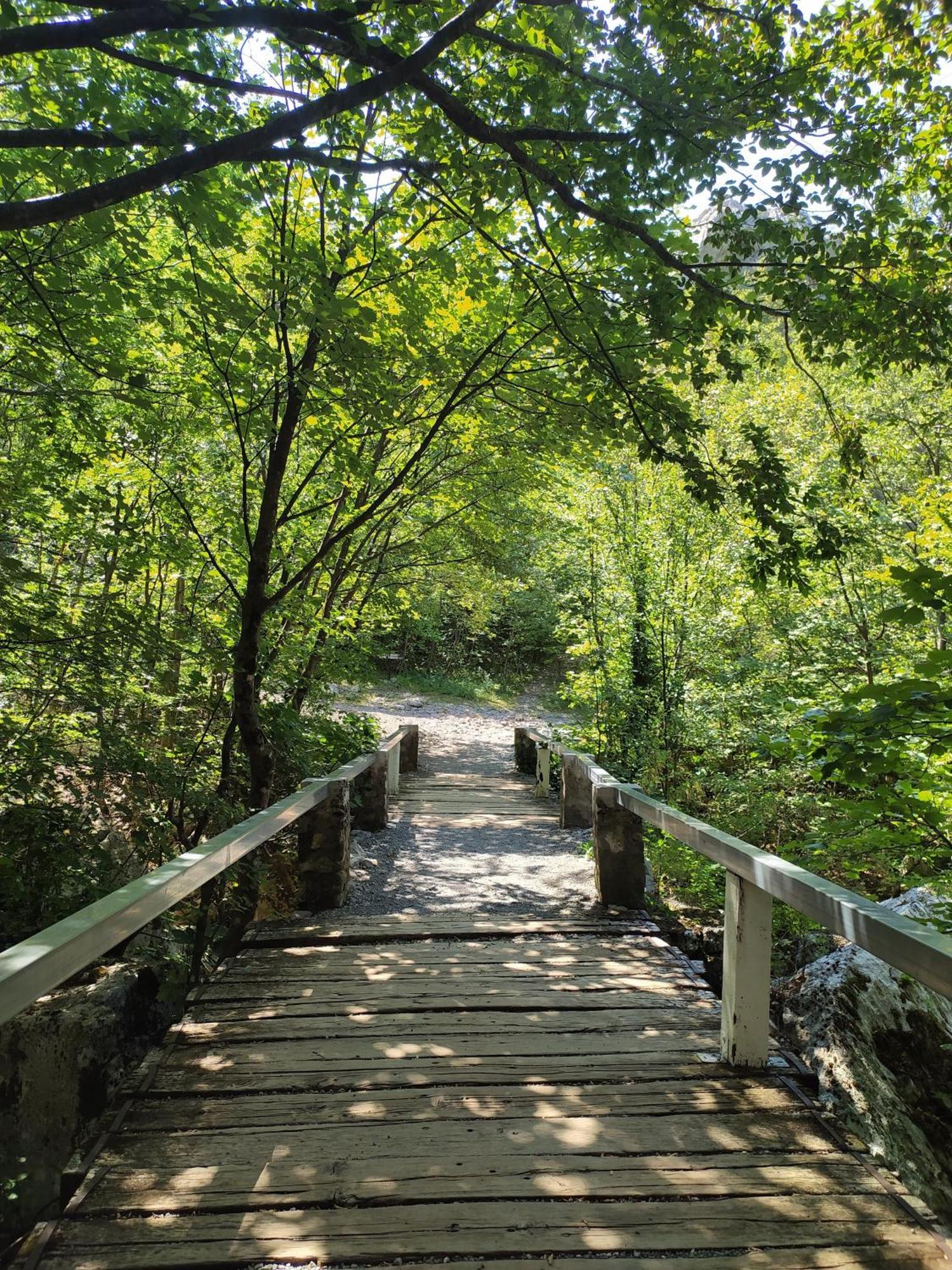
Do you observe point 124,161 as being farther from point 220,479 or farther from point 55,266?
point 220,479

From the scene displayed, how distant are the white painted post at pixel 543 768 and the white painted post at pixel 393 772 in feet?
6.98

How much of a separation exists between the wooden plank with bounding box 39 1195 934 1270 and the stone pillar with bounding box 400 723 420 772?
1066 centimetres

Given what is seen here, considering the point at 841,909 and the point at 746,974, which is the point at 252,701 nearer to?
the point at 746,974

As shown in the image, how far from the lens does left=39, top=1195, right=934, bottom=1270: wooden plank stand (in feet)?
6.02

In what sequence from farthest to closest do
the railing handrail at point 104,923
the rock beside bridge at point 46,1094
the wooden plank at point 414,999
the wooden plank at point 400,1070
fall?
the rock beside bridge at point 46,1094 → the wooden plank at point 414,999 → the wooden plank at point 400,1070 → the railing handrail at point 104,923

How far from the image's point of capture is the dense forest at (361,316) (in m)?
3.33

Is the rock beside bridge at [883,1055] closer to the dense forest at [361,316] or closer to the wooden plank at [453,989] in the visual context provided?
the wooden plank at [453,989]

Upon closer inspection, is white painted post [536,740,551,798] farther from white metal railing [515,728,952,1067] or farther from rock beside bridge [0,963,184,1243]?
rock beside bridge [0,963,184,1243]

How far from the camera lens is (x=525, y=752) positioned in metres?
13.5

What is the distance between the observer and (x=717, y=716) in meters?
8.38

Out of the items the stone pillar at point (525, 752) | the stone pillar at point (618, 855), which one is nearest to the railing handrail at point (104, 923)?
the stone pillar at point (618, 855)

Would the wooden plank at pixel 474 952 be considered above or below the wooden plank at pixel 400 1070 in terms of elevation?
below

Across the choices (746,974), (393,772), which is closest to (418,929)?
(746,974)

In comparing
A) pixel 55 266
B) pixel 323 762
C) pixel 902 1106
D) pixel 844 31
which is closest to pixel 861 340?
pixel 844 31
